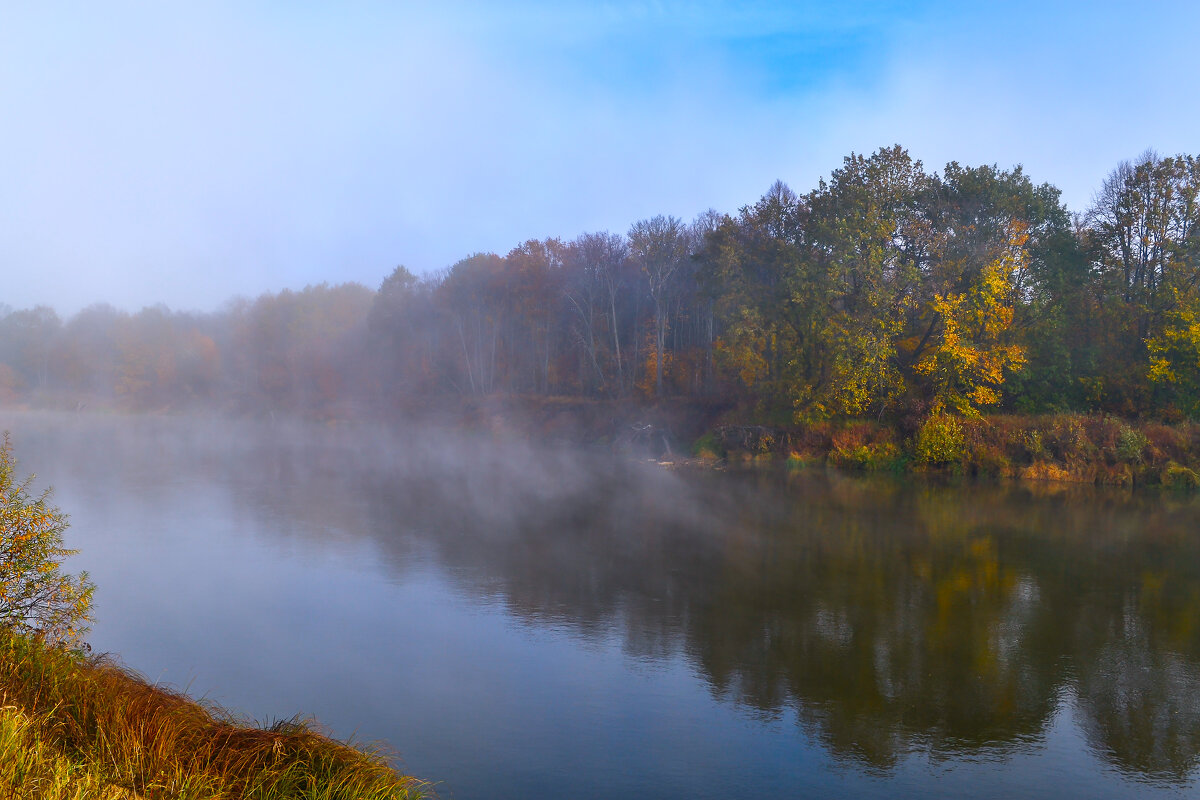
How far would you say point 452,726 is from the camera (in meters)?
8.61

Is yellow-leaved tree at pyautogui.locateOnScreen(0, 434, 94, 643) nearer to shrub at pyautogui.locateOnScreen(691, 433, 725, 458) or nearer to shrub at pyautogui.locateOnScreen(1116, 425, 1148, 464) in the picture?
shrub at pyautogui.locateOnScreen(691, 433, 725, 458)

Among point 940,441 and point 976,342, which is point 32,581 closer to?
point 940,441

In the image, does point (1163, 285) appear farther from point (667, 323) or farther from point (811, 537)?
point (667, 323)

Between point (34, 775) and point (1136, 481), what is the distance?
3168 cm

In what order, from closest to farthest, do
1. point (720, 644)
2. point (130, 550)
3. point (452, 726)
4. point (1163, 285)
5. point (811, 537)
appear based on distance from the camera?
point (452, 726), point (720, 644), point (130, 550), point (811, 537), point (1163, 285)

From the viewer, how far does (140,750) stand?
5645mm

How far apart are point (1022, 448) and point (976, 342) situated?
5.46m

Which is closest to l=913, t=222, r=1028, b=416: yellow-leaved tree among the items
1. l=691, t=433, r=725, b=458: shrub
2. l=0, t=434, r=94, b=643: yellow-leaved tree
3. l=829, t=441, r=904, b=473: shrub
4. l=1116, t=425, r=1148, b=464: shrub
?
l=829, t=441, r=904, b=473: shrub

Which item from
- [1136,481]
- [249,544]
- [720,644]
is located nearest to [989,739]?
[720,644]

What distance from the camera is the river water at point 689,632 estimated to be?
312 inches

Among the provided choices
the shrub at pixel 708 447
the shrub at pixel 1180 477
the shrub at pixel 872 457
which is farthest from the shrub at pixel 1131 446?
the shrub at pixel 708 447

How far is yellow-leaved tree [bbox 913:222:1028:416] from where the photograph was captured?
1257 inches

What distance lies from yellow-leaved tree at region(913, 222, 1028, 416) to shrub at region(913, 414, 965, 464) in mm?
855

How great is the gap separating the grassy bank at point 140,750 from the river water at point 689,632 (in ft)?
4.84
